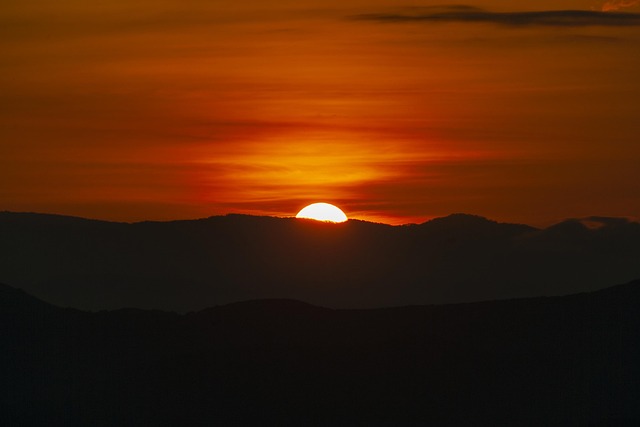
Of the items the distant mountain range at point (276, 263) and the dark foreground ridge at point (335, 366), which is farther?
the distant mountain range at point (276, 263)

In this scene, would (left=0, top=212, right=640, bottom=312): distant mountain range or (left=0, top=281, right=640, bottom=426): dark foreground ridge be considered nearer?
(left=0, top=281, right=640, bottom=426): dark foreground ridge

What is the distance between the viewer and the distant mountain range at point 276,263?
86062mm

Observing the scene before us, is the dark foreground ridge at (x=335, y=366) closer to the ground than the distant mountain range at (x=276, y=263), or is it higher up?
closer to the ground

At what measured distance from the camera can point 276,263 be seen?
8988 cm

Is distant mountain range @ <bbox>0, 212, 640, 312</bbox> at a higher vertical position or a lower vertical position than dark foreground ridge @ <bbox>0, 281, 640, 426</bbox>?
higher

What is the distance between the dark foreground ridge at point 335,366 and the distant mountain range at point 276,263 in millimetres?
43303

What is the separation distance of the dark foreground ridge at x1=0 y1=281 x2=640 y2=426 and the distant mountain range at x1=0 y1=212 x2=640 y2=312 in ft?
142

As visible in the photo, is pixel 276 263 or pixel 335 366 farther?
pixel 276 263

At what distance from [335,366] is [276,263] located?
55189 millimetres

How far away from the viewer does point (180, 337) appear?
38.8 metres

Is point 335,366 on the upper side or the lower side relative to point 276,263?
lower

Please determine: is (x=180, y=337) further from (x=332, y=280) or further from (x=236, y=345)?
(x=332, y=280)

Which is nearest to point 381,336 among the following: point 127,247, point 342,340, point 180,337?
point 342,340

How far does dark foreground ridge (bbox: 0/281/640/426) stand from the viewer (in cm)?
3234
